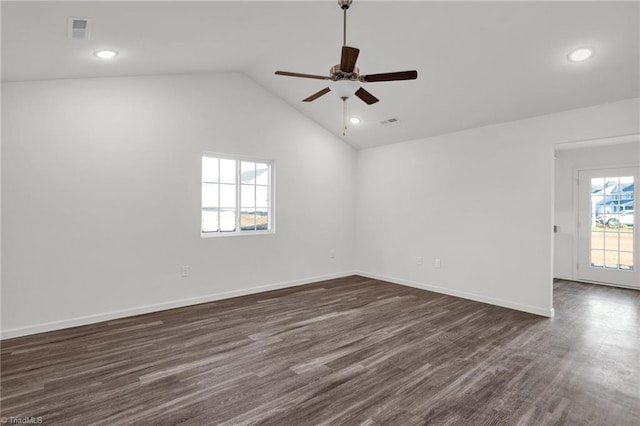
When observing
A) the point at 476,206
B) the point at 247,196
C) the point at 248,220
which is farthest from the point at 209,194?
the point at 476,206

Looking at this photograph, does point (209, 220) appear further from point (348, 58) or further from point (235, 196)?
point (348, 58)

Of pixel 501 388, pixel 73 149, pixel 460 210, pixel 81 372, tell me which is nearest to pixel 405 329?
pixel 501 388

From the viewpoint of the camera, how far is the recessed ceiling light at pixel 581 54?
2.95 meters

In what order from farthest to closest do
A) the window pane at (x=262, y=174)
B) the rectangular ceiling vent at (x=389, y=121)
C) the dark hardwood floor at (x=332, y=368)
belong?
1. the window pane at (x=262, y=174)
2. the rectangular ceiling vent at (x=389, y=121)
3. the dark hardwood floor at (x=332, y=368)

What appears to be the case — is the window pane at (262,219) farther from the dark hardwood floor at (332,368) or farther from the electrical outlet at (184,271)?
the dark hardwood floor at (332,368)

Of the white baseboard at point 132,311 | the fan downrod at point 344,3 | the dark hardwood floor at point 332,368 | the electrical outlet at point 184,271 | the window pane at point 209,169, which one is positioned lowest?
the dark hardwood floor at point 332,368

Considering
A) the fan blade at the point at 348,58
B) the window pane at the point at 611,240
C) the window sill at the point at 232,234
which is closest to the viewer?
the fan blade at the point at 348,58

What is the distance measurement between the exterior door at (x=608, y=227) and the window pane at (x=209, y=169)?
6.38m

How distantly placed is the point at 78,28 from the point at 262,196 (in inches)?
123

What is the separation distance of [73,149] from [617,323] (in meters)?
6.43

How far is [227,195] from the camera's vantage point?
4867 millimetres

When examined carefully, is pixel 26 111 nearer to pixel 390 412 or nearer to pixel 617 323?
pixel 390 412

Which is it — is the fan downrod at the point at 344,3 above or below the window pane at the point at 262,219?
above

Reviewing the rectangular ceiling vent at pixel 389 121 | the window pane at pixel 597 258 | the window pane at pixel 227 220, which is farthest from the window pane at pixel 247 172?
the window pane at pixel 597 258
